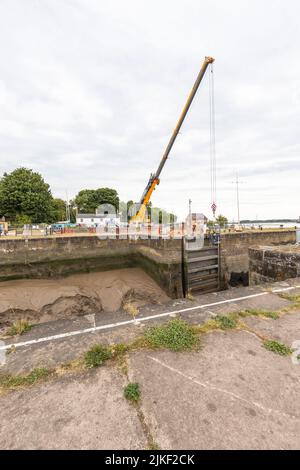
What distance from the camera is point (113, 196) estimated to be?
61500mm

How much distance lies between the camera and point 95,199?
6144cm

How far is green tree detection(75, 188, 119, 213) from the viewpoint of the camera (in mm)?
60875

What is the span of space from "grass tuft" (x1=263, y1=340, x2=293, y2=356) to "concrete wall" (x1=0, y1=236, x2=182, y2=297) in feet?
28.8

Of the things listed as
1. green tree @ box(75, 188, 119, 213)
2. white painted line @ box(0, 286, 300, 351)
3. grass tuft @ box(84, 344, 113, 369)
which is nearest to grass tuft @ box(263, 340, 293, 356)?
white painted line @ box(0, 286, 300, 351)

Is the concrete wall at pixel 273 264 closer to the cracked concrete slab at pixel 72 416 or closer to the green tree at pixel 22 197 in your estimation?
the cracked concrete slab at pixel 72 416

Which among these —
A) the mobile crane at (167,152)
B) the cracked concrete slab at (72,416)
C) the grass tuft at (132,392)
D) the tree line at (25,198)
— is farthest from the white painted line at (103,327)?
the tree line at (25,198)

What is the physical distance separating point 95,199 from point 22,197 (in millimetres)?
31782

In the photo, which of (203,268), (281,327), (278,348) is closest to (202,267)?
(203,268)

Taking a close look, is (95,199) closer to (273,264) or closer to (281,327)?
(273,264)

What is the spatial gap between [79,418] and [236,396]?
170cm

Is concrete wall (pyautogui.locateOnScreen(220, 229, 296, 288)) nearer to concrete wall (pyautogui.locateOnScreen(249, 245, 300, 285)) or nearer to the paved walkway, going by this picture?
concrete wall (pyautogui.locateOnScreen(249, 245, 300, 285))

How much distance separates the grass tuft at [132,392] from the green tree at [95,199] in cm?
6071

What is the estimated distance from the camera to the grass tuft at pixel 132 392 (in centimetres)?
219
